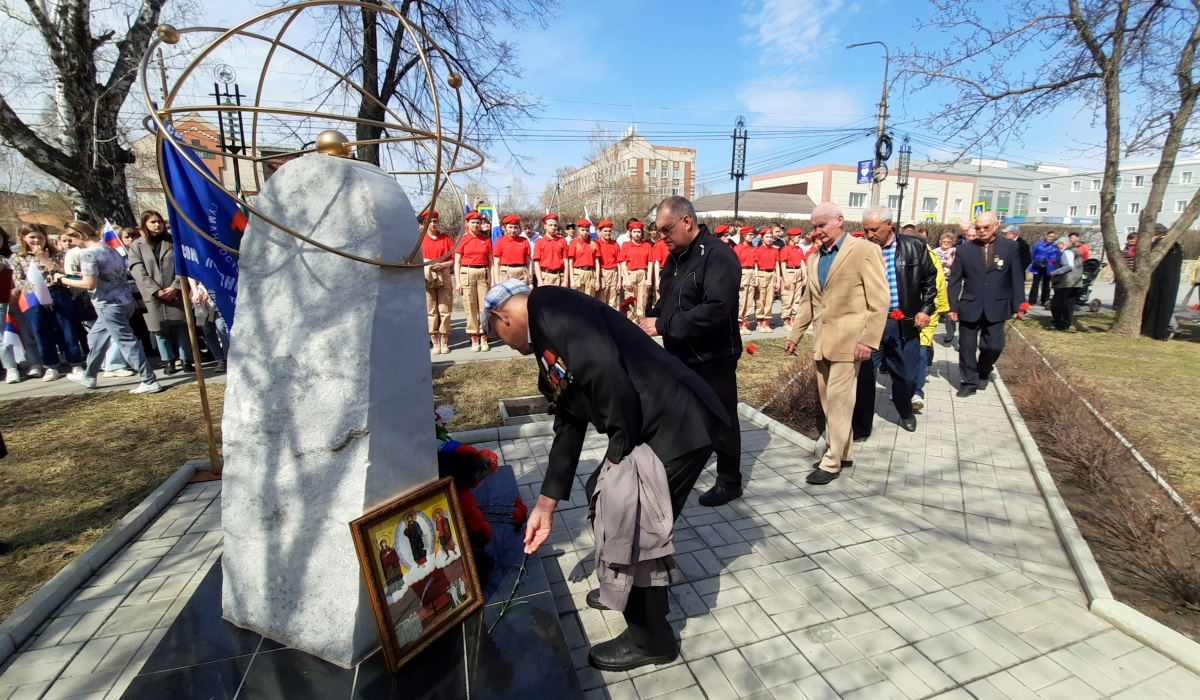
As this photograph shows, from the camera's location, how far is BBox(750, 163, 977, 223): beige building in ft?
227

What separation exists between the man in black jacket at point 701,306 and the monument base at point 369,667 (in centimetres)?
Result: 184

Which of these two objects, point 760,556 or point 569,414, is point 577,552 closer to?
point 760,556

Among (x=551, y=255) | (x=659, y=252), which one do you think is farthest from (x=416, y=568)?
(x=659, y=252)

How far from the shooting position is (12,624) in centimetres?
274

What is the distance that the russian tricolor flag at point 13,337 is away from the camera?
26.6ft

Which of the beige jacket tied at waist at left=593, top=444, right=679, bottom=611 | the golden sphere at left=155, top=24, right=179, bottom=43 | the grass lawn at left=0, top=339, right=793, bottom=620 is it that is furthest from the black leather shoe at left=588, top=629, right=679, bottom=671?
the grass lawn at left=0, top=339, right=793, bottom=620

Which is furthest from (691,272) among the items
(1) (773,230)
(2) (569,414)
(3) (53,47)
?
(3) (53,47)

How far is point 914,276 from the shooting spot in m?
5.84

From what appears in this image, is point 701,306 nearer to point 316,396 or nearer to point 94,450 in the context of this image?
point 316,396

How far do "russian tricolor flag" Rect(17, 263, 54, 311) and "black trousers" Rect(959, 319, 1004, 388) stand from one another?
12620mm

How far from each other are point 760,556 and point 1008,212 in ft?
277

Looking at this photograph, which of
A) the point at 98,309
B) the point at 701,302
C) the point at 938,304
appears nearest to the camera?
the point at 701,302

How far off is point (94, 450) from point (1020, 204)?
296 ft

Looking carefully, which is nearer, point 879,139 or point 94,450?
point 94,450
